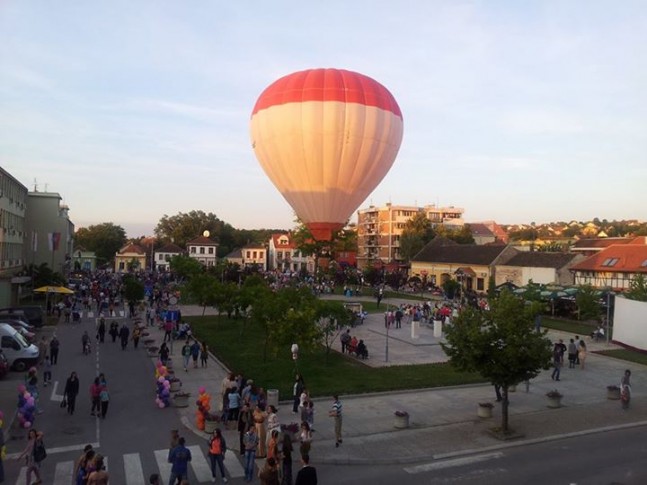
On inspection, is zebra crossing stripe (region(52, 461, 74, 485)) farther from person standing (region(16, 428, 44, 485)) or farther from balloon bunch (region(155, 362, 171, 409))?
balloon bunch (region(155, 362, 171, 409))

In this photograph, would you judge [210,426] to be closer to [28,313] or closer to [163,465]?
[163,465]

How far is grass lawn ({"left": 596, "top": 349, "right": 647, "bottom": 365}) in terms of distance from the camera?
2773cm

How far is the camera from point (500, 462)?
13891 millimetres

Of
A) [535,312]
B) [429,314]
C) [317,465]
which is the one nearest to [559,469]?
[535,312]

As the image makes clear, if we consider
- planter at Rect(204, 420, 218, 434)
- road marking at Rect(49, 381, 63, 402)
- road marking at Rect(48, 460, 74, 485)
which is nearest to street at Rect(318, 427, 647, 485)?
planter at Rect(204, 420, 218, 434)

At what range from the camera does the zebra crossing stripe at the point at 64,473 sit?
12188mm

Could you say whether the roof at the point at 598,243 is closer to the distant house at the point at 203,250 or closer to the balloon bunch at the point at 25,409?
the distant house at the point at 203,250

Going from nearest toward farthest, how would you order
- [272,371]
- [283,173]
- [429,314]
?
[272,371]
[283,173]
[429,314]

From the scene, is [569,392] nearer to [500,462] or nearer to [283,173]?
[500,462]

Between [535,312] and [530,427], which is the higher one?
[535,312]

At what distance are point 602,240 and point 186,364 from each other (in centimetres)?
7068

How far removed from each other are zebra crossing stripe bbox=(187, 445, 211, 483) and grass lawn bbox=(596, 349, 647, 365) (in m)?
22.9

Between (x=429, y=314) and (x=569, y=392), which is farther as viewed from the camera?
(x=429, y=314)

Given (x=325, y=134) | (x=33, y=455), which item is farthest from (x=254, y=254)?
(x=33, y=455)
